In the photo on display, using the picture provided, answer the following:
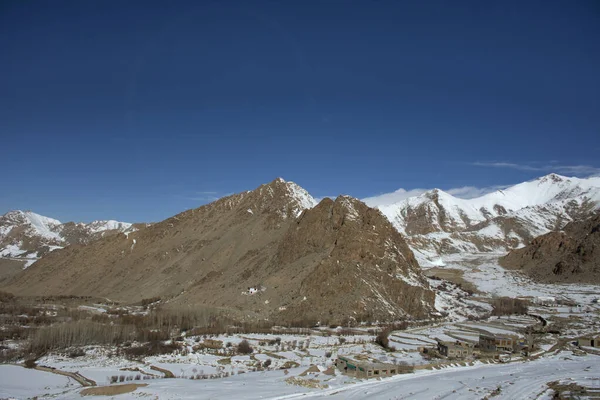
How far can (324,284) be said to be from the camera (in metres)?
76.2

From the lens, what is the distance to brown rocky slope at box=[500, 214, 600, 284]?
442 feet

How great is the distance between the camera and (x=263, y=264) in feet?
297

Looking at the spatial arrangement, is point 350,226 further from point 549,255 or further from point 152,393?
point 549,255

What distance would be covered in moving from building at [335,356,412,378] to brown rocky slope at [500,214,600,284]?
10474cm

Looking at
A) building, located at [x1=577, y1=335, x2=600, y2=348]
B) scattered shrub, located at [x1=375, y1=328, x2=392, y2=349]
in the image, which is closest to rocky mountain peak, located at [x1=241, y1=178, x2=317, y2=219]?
scattered shrub, located at [x1=375, y1=328, x2=392, y2=349]

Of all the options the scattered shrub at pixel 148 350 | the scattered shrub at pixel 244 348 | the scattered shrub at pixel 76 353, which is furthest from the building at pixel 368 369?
the scattered shrub at pixel 76 353

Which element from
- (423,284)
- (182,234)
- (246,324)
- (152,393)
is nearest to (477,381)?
(152,393)

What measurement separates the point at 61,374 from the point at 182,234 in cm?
7544

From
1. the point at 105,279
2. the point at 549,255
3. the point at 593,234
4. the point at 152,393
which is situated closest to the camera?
the point at 152,393

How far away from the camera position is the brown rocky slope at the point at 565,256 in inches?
5305

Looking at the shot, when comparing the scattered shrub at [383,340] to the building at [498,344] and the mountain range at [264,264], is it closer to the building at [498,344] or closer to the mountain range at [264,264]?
the building at [498,344]

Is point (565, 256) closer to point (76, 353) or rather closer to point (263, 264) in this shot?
point (263, 264)

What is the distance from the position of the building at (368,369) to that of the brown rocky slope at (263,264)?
87.1 ft

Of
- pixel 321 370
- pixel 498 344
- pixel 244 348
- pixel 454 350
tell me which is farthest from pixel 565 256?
pixel 321 370
